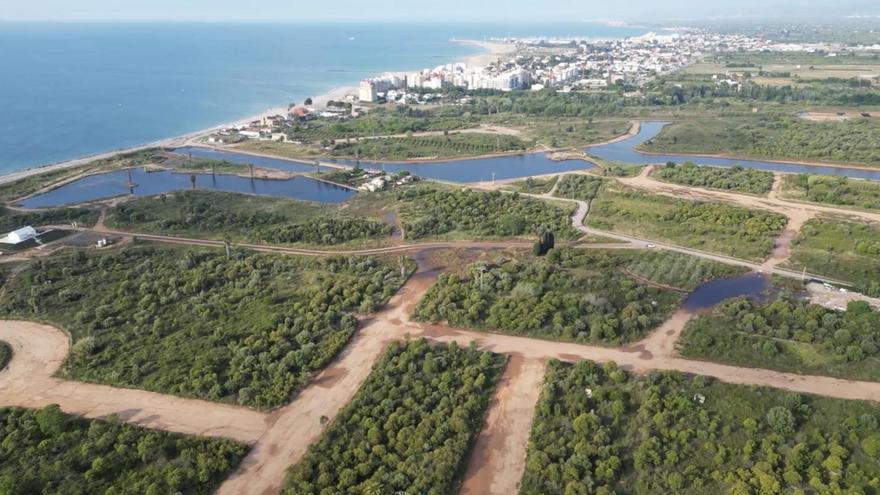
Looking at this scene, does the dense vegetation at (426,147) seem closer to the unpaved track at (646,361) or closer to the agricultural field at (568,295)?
the agricultural field at (568,295)

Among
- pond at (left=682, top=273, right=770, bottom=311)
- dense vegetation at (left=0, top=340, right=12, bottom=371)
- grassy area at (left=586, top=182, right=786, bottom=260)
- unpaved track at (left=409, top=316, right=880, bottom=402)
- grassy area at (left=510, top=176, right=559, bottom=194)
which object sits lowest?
unpaved track at (left=409, top=316, right=880, bottom=402)

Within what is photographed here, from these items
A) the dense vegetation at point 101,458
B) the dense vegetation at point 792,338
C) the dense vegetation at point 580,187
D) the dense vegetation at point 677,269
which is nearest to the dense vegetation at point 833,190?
the dense vegetation at point 580,187

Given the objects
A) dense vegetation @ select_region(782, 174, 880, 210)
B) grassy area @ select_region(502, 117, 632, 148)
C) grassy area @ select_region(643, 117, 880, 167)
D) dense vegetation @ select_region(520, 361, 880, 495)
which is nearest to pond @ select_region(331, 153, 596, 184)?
grassy area @ select_region(502, 117, 632, 148)

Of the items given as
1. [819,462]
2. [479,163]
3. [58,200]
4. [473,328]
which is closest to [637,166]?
[479,163]

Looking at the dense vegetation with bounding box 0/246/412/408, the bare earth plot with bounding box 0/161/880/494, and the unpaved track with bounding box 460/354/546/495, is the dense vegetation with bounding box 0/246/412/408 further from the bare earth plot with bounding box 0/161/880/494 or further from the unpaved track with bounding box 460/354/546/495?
the unpaved track with bounding box 460/354/546/495

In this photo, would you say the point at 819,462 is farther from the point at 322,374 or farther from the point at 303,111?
the point at 303,111

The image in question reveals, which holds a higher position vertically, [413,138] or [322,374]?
[413,138]
